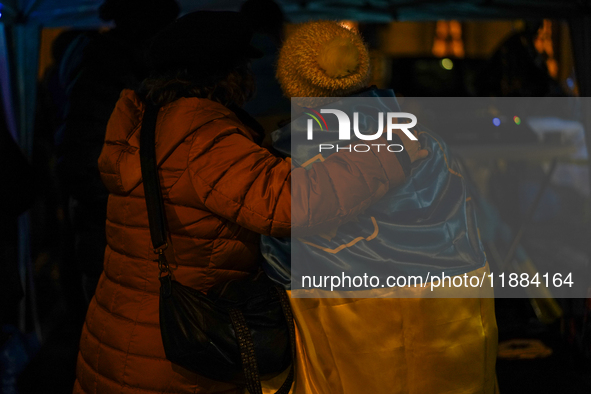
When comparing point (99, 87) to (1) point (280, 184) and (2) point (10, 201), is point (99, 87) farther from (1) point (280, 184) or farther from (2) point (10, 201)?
(1) point (280, 184)

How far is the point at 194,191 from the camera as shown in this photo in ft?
3.81

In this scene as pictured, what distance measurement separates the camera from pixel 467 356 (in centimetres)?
122

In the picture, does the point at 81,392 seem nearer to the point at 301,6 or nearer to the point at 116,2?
the point at 116,2

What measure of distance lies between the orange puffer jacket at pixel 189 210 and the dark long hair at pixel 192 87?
0.11 feet

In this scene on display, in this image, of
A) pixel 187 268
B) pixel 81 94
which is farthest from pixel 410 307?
pixel 81 94

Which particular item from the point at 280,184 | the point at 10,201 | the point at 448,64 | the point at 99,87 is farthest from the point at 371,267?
the point at 448,64

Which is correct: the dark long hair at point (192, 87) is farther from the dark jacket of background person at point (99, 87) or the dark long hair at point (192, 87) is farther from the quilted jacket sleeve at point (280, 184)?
the dark jacket of background person at point (99, 87)

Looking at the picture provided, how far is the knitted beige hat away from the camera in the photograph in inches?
44.8

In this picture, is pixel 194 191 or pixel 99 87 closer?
pixel 194 191

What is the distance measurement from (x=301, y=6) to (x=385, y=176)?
182cm

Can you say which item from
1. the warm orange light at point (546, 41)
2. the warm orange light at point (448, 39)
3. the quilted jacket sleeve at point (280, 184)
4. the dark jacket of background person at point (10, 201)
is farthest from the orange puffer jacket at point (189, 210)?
the warm orange light at point (448, 39)

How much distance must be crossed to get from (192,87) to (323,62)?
34 centimetres

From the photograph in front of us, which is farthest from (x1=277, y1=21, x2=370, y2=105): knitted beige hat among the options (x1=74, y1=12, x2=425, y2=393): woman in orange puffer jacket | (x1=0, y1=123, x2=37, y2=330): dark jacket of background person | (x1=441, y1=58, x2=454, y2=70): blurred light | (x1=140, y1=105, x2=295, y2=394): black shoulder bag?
(x1=441, y1=58, x2=454, y2=70): blurred light

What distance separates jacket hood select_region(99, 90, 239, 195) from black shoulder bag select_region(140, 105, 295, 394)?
4 centimetres
